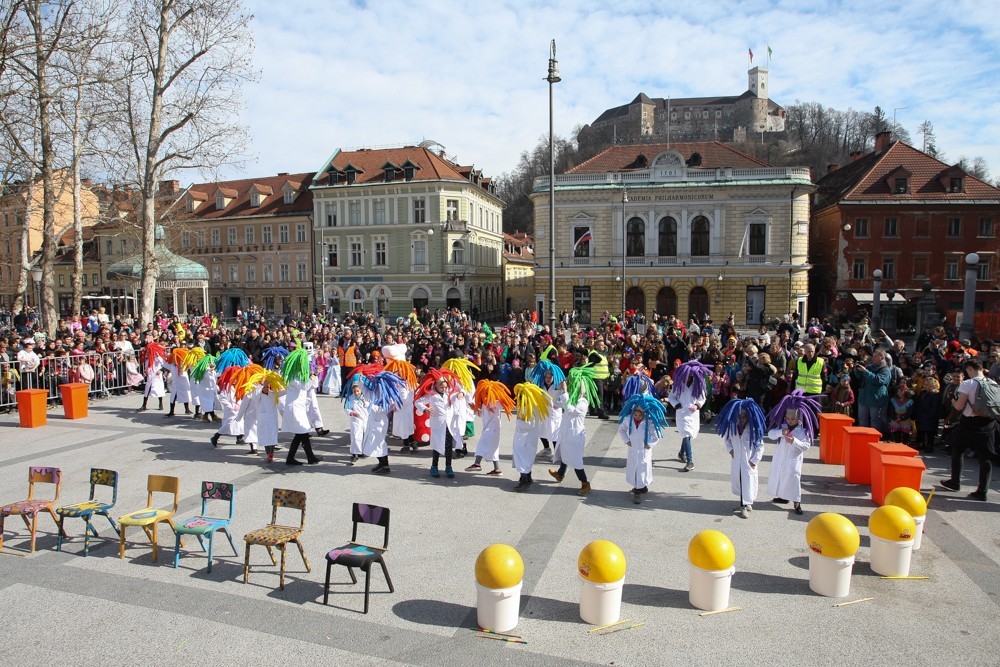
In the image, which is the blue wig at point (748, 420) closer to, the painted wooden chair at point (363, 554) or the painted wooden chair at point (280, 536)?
the painted wooden chair at point (363, 554)

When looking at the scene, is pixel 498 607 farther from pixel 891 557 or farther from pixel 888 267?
pixel 888 267

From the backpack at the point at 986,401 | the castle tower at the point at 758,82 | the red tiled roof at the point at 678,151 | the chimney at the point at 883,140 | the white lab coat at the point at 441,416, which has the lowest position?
the white lab coat at the point at 441,416

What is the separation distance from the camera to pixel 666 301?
40.8 m

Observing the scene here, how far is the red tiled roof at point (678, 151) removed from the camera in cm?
4044

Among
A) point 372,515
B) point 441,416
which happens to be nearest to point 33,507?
point 372,515

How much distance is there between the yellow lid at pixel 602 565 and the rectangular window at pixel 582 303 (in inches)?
1409

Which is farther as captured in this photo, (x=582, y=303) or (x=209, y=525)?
(x=582, y=303)

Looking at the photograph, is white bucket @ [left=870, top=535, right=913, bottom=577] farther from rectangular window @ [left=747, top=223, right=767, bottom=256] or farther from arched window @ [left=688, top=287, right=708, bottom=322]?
Answer: rectangular window @ [left=747, top=223, right=767, bottom=256]

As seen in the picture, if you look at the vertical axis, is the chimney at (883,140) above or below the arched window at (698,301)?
above

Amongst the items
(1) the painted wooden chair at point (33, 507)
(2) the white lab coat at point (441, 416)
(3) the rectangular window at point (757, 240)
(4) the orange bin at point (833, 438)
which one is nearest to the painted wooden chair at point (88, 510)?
(1) the painted wooden chair at point (33, 507)

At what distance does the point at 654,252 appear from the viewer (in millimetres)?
40406

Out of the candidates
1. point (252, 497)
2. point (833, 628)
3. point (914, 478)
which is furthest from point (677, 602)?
point (252, 497)

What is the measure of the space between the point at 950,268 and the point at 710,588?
43.6 metres

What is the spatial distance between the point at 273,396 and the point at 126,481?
7.86ft
